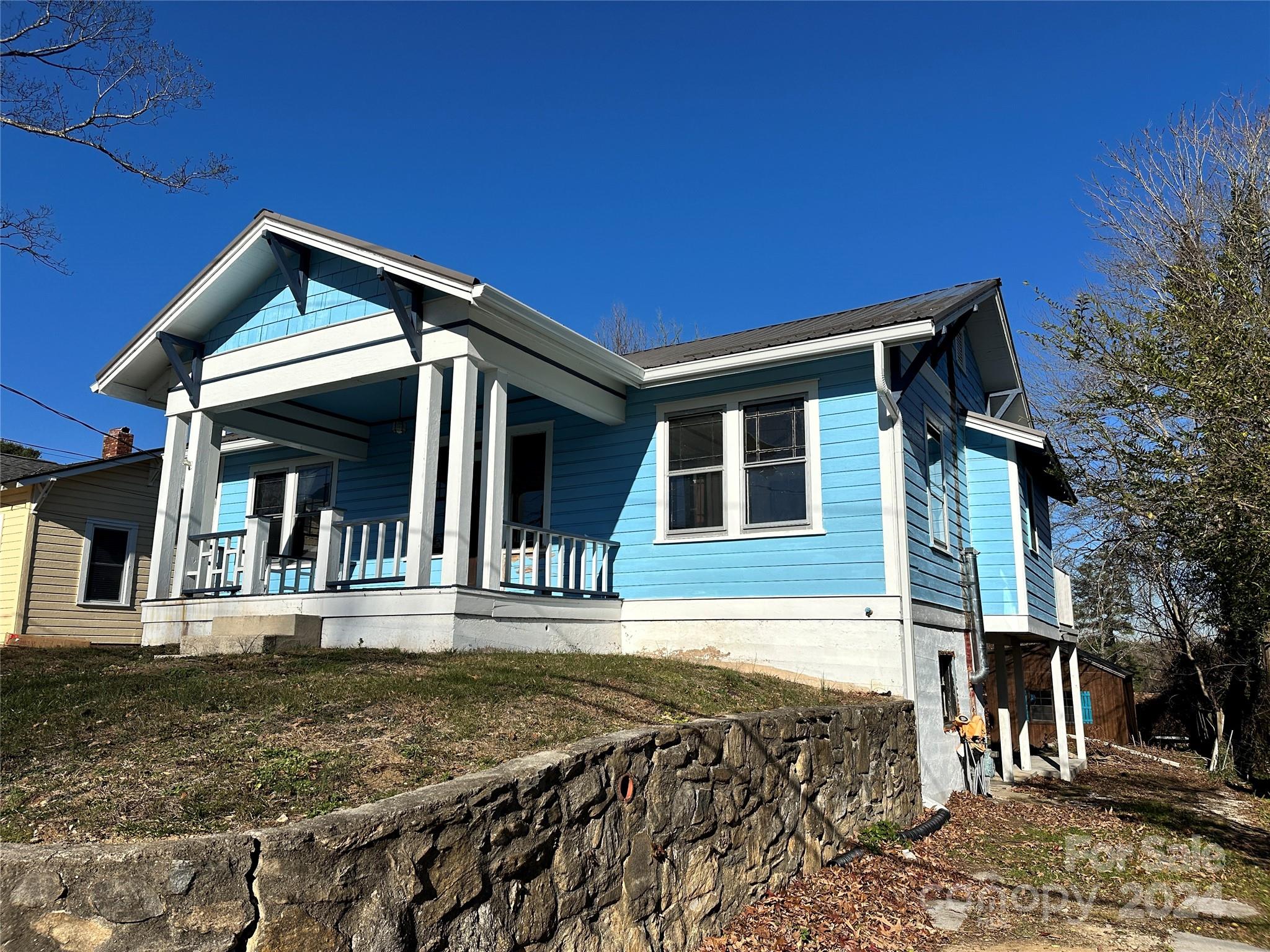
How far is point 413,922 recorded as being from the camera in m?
3.04

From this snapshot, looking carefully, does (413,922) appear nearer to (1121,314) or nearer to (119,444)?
(1121,314)

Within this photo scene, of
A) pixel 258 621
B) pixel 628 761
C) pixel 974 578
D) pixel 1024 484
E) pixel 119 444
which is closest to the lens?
pixel 628 761

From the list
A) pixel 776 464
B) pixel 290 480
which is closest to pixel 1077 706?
pixel 776 464

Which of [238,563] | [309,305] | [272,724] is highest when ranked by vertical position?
[309,305]

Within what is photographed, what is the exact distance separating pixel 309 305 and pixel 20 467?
1091 centimetres

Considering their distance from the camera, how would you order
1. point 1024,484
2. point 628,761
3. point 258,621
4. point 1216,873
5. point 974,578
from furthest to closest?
point 1024,484, point 974,578, point 258,621, point 1216,873, point 628,761

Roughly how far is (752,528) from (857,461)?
131 centimetres

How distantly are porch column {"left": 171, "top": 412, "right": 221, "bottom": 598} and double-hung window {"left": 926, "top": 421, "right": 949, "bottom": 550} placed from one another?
27.0 feet

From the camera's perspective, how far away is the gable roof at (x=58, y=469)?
15.2 meters

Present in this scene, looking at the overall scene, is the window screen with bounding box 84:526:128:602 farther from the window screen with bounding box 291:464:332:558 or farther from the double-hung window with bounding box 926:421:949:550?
the double-hung window with bounding box 926:421:949:550

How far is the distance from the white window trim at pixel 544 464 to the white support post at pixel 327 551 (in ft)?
7.51

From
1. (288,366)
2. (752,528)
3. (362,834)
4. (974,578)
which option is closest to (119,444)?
(288,366)

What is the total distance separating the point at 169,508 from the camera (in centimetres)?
1030

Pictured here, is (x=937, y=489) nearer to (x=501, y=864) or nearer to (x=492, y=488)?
(x=492, y=488)
